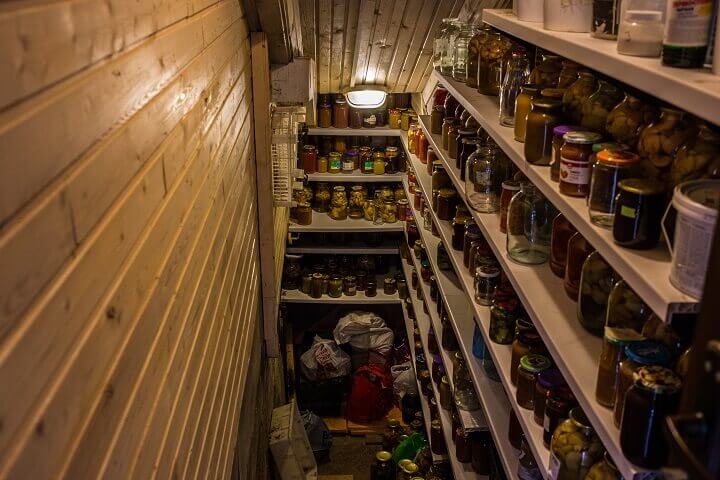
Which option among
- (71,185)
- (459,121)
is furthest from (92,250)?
(459,121)

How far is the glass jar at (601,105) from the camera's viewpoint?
187 cm

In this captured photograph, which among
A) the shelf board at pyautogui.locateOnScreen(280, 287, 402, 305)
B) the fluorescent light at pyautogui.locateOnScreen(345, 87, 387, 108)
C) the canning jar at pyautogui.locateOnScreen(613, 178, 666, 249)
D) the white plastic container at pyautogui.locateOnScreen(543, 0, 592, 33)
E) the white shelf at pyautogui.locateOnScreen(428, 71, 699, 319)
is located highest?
the white plastic container at pyautogui.locateOnScreen(543, 0, 592, 33)

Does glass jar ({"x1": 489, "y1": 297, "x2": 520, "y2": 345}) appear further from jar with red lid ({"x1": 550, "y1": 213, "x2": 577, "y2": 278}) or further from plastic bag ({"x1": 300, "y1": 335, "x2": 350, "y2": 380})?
plastic bag ({"x1": 300, "y1": 335, "x2": 350, "y2": 380})

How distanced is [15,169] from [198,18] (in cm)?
128

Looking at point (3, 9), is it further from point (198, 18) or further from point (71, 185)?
point (198, 18)

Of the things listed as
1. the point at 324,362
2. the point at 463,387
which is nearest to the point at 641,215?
the point at 463,387

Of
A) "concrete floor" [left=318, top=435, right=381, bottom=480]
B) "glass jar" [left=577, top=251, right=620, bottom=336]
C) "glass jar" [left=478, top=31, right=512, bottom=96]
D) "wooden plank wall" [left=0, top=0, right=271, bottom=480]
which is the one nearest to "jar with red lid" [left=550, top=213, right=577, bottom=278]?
"glass jar" [left=577, top=251, right=620, bottom=336]

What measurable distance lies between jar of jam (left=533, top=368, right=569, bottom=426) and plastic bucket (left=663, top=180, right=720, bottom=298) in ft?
2.54

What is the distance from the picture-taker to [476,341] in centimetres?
281

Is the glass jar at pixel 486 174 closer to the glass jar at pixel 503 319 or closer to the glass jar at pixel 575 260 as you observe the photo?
the glass jar at pixel 503 319

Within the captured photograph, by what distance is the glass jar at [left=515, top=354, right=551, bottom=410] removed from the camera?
80.6 inches

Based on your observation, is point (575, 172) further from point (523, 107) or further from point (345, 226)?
point (345, 226)

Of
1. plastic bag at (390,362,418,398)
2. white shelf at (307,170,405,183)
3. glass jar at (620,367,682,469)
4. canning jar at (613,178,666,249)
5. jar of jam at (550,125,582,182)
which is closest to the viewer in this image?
glass jar at (620,367,682,469)

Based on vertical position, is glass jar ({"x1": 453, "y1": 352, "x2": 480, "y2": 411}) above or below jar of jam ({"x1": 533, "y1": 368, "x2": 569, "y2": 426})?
below
